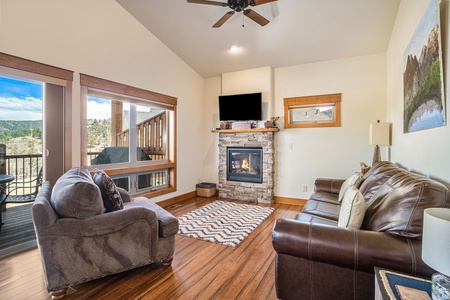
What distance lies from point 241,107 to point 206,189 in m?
2.07

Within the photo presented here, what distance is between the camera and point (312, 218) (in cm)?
228

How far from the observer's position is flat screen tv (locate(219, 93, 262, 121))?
4777mm

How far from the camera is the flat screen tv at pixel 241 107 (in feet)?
15.7

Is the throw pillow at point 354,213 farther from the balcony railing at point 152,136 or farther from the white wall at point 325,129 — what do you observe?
the balcony railing at point 152,136

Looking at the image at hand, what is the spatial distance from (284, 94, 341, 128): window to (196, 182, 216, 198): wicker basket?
2243mm

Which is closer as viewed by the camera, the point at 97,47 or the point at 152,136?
the point at 97,47

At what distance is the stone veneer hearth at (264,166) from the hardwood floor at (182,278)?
215 cm

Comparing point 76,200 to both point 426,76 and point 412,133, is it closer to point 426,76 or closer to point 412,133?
point 426,76

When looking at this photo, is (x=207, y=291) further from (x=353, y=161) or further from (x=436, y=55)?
(x=353, y=161)

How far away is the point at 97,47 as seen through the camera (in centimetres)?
322

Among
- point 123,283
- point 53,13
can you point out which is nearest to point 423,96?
point 123,283

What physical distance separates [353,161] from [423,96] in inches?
98.4

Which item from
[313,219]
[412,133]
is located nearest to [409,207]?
[313,219]

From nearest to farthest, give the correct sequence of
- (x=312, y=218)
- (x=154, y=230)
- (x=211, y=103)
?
1. (x=154, y=230)
2. (x=312, y=218)
3. (x=211, y=103)
